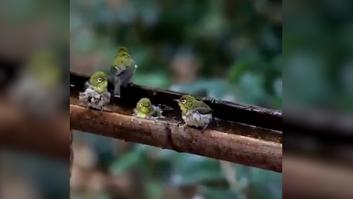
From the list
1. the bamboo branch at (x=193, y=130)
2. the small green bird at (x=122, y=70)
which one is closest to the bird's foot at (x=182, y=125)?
the bamboo branch at (x=193, y=130)

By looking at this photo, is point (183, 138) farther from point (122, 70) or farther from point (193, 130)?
point (122, 70)

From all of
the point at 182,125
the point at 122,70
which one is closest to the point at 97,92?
the point at 122,70

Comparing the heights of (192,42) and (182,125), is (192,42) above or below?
above

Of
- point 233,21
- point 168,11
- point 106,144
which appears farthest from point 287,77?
point 106,144

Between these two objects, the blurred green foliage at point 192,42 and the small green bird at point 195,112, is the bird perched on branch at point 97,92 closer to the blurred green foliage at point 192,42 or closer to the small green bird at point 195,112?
the blurred green foliage at point 192,42

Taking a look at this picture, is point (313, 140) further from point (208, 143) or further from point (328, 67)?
point (208, 143)
